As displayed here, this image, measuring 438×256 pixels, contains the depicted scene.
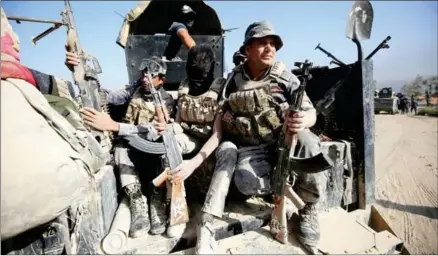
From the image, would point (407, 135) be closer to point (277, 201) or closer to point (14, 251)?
point (277, 201)

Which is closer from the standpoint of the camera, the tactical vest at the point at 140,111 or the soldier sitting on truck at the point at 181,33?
the tactical vest at the point at 140,111

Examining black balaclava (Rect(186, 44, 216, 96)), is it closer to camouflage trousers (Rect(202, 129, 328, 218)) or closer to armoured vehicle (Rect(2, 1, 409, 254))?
camouflage trousers (Rect(202, 129, 328, 218))

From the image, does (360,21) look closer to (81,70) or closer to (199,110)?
(199,110)

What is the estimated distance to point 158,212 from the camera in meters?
2.33

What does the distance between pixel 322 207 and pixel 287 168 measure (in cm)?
98

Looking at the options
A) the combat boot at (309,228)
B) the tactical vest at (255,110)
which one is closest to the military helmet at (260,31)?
the tactical vest at (255,110)

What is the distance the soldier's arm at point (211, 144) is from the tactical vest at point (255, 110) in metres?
0.09

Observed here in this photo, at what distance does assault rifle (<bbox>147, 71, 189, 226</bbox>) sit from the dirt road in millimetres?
2299

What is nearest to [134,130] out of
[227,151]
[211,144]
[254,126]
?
[211,144]

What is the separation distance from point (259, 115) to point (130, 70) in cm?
315

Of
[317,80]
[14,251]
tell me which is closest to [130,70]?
[317,80]

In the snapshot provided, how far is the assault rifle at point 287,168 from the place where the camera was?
1.97m

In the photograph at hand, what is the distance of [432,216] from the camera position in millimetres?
4105

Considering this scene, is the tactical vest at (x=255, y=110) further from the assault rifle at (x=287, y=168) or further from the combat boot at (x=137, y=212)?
the combat boot at (x=137, y=212)
